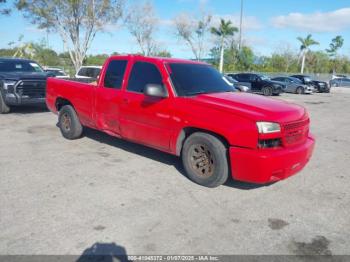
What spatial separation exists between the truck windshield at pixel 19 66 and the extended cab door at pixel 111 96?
6.37m

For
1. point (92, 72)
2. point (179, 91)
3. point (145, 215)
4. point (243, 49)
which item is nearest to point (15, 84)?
point (92, 72)

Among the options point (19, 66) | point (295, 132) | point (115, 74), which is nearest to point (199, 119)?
point (295, 132)

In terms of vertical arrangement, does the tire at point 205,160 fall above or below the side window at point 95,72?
below

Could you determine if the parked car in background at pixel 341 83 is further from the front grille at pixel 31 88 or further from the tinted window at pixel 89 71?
the front grille at pixel 31 88

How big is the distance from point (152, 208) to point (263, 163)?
1464 mm

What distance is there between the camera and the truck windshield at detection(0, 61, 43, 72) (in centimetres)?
1089

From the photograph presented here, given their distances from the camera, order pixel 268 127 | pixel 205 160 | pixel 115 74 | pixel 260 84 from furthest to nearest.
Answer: pixel 260 84, pixel 115 74, pixel 205 160, pixel 268 127

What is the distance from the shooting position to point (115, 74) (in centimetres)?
597

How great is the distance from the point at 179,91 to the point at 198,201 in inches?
66.1

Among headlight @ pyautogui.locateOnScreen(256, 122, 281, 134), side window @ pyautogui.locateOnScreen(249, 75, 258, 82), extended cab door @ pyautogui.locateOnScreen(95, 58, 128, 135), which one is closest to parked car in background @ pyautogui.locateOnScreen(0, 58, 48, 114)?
extended cab door @ pyautogui.locateOnScreen(95, 58, 128, 135)

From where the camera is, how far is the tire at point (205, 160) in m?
4.43

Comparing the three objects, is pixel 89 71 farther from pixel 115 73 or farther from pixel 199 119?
pixel 199 119

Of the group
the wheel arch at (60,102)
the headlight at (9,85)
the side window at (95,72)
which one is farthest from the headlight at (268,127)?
the side window at (95,72)

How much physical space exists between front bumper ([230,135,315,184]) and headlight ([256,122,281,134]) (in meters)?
0.24
